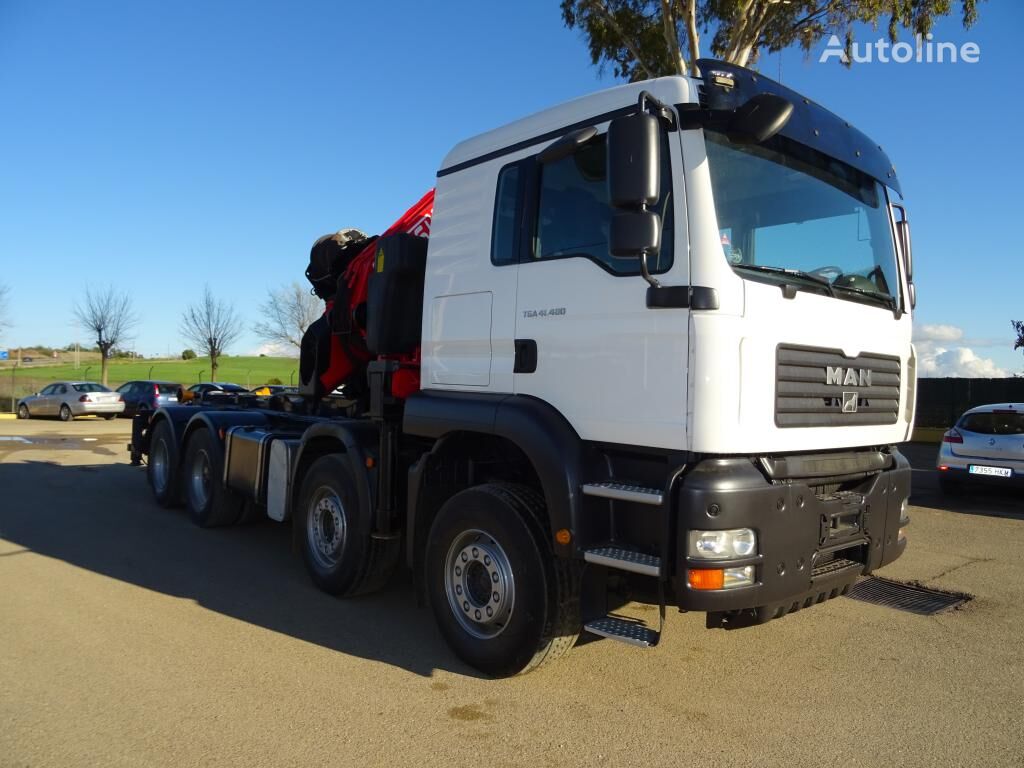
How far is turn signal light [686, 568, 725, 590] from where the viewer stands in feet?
11.1

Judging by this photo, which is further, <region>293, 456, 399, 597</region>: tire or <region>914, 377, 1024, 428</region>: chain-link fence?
<region>914, 377, 1024, 428</region>: chain-link fence

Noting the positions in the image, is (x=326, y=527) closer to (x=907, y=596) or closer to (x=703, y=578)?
(x=703, y=578)

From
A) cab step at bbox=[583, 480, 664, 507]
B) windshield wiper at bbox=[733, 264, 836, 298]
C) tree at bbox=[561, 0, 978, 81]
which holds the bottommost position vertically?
cab step at bbox=[583, 480, 664, 507]

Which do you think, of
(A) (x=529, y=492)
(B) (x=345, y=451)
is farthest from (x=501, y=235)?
(B) (x=345, y=451)

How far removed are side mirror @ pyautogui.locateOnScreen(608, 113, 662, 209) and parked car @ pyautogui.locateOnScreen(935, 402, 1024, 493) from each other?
9.08 meters

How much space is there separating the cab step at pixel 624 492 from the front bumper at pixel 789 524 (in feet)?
0.42

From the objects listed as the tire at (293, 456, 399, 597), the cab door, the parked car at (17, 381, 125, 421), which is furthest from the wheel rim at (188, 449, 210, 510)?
the parked car at (17, 381, 125, 421)

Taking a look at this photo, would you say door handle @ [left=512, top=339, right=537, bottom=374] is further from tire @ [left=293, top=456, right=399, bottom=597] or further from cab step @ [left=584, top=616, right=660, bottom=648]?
tire @ [left=293, top=456, right=399, bottom=597]

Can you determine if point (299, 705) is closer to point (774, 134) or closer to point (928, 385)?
point (774, 134)

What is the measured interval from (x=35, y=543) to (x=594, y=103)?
22.2 ft

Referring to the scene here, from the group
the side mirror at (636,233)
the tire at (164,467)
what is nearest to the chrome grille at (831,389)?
the side mirror at (636,233)

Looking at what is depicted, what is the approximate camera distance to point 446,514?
4441 millimetres

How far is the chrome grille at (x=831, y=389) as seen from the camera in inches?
144

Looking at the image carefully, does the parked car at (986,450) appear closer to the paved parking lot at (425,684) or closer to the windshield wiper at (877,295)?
the paved parking lot at (425,684)
